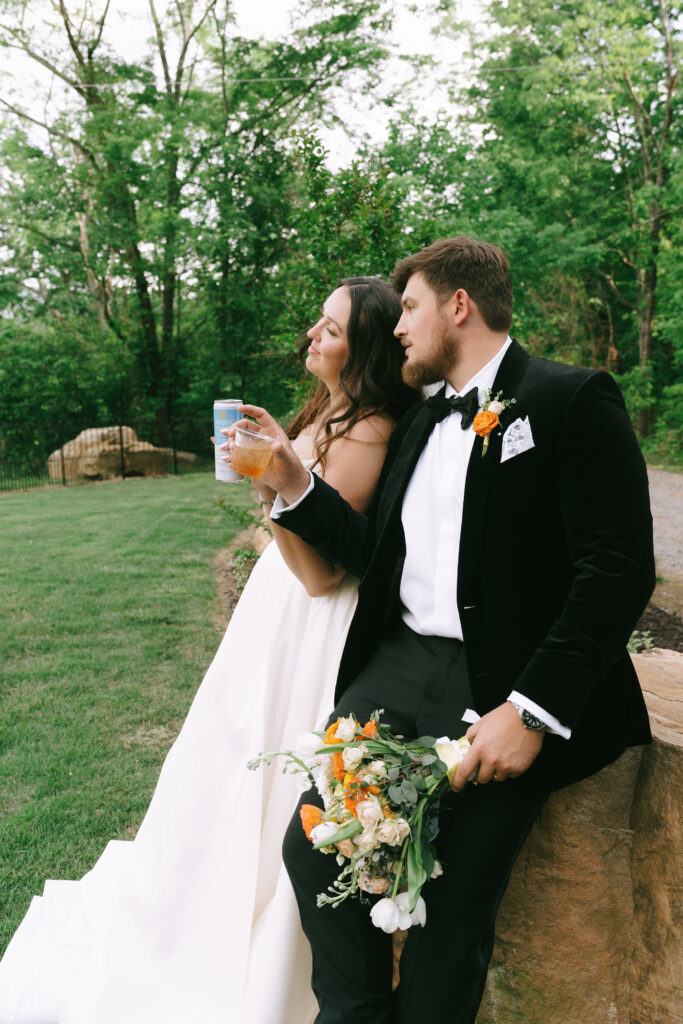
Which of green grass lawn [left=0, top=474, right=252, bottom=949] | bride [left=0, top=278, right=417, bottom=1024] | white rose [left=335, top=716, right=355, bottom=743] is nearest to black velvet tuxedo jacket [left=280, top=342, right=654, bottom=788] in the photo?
white rose [left=335, top=716, right=355, bottom=743]

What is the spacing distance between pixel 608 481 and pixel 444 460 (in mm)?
572

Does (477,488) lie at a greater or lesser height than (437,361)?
lesser

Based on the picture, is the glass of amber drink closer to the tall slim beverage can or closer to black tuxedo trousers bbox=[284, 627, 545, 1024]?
the tall slim beverage can

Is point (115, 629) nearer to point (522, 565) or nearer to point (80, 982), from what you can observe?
point (80, 982)

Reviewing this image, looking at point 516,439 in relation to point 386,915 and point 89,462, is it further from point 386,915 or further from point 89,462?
point 89,462

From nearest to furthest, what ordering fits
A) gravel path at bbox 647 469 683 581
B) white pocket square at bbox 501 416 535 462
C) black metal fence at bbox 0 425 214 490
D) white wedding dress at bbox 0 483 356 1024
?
1. white pocket square at bbox 501 416 535 462
2. white wedding dress at bbox 0 483 356 1024
3. gravel path at bbox 647 469 683 581
4. black metal fence at bbox 0 425 214 490

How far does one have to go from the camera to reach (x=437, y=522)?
2338 mm

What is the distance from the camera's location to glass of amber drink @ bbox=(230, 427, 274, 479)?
230 centimetres

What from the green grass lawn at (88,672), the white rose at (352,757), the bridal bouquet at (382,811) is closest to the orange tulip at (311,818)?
the bridal bouquet at (382,811)

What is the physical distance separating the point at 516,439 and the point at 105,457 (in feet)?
58.3

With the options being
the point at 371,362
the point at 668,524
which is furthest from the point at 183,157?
the point at 371,362

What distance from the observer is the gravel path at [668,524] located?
880 cm

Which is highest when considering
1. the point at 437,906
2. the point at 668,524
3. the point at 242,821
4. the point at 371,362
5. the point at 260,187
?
the point at 260,187

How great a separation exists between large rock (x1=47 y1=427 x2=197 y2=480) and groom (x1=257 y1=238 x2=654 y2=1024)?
56.3ft
